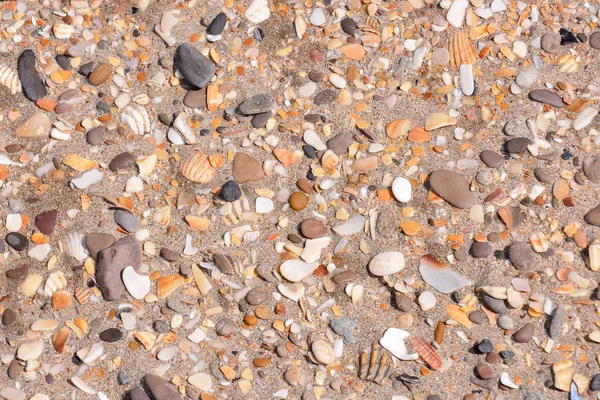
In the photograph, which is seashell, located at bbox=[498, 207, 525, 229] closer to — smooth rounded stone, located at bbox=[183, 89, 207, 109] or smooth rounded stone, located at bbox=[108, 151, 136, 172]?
smooth rounded stone, located at bbox=[183, 89, 207, 109]

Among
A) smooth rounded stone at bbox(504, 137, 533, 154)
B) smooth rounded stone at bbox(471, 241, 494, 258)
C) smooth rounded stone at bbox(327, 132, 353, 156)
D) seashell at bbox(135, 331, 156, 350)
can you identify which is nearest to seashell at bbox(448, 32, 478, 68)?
smooth rounded stone at bbox(504, 137, 533, 154)

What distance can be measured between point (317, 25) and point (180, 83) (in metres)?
0.44

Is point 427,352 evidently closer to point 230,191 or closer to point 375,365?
point 375,365

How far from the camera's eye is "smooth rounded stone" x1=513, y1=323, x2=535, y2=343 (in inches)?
67.4

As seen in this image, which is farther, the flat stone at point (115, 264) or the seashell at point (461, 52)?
the seashell at point (461, 52)

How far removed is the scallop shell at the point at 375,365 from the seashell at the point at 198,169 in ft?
2.11

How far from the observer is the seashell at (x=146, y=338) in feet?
5.73

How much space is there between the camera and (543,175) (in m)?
1.77

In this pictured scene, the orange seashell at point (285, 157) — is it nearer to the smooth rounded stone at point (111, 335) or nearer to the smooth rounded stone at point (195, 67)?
the smooth rounded stone at point (195, 67)

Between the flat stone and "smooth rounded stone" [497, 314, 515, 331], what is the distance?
0.98 meters

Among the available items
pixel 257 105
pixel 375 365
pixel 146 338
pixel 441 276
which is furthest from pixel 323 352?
pixel 257 105

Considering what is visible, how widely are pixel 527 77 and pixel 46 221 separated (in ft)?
4.61

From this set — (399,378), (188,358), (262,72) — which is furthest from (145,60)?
(399,378)

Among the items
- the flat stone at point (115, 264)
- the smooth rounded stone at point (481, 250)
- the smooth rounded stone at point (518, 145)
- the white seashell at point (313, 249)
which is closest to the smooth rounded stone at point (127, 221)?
the flat stone at point (115, 264)
